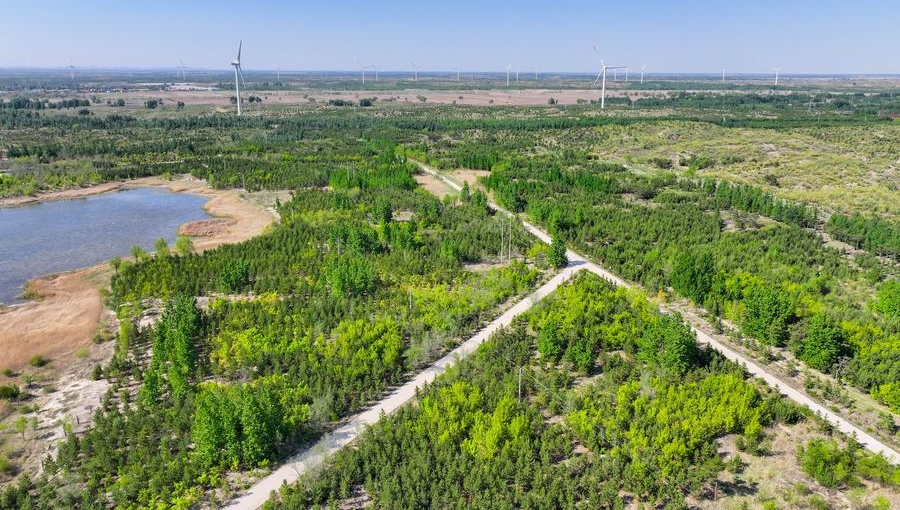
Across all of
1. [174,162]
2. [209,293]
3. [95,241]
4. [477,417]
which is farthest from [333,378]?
[174,162]

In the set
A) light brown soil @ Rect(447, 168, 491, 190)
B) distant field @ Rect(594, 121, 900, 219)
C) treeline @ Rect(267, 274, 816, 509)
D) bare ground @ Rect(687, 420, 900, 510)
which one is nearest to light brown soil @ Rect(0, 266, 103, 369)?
treeline @ Rect(267, 274, 816, 509)

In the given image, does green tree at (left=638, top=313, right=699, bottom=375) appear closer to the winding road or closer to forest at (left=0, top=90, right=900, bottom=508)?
forest at (left=0, top=90, right=900, bottom=508)

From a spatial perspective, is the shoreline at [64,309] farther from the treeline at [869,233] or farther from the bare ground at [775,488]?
the treeline at [869,233]

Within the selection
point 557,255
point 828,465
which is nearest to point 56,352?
point 557,255

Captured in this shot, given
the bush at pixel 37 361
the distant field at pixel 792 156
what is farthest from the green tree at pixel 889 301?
the bush at pixel 37 361

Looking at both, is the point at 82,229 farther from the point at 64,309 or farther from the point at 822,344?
the point at 822,344
